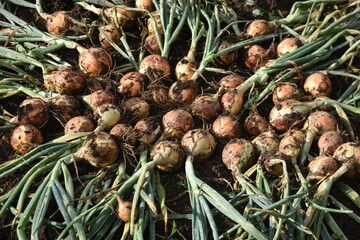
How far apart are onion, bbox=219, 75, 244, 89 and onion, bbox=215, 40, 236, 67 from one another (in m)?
0.25

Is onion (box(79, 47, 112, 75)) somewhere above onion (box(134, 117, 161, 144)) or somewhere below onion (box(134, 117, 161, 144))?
above

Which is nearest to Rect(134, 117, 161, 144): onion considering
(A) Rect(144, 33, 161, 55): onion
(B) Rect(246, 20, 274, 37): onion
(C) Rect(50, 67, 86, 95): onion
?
(C) Rect(50, 67, 86, 95): onion

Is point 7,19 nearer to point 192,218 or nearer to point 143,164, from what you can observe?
point 143,164

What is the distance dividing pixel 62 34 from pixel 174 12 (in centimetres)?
94

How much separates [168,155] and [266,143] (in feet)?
2.05

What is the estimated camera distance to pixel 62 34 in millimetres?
3463

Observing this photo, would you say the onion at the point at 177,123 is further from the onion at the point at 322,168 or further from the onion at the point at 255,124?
the onion at the point at 322,168

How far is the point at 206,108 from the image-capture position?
9.13 feet

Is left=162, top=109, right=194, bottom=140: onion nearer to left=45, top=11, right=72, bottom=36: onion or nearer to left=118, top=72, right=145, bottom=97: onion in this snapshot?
left=118, top=72, right=145, bottom=97: onion

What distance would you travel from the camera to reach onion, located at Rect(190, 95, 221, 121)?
9.12ft

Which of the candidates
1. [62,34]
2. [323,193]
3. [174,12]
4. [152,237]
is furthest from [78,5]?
[323,193]

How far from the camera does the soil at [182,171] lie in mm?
2340

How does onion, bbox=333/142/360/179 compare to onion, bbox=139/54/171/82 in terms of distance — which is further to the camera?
onion, bbox=139/54/171/82

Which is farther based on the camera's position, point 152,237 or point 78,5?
point 78,5
